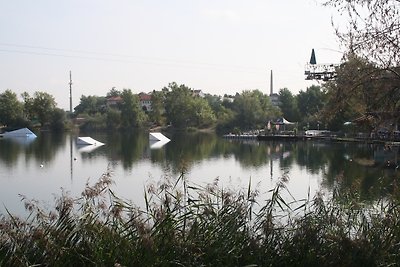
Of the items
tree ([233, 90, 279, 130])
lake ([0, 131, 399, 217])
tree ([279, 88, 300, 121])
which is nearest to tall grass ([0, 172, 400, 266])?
lake ([0, 131, 399, 217])

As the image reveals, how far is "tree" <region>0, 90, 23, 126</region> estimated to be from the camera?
3073 inches

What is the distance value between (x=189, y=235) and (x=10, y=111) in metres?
78.8

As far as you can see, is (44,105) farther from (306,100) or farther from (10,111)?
(306,100)

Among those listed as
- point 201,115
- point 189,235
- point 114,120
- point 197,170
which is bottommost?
point 197,170

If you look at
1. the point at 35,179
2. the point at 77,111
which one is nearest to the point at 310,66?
the point at 35,179

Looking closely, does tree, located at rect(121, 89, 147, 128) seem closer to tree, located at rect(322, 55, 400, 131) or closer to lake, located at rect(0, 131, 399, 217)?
lake, located at rect(0, 131, 399, 217)

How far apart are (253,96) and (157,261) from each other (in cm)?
7392

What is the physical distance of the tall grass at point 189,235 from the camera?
4.75 meters

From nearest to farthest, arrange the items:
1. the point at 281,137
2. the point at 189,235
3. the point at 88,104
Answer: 1. the point at 189,235
2. the point at 281,137
3. the point at 88,104

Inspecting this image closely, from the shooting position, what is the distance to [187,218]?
17.4 ft

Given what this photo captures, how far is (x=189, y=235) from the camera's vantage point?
5102 mm

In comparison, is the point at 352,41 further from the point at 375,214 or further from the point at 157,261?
the point at 157,261

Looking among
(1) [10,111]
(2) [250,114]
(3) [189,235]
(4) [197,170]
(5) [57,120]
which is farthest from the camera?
(5) [57,120]

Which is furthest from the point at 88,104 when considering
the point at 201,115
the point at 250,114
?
the point at 250,114
